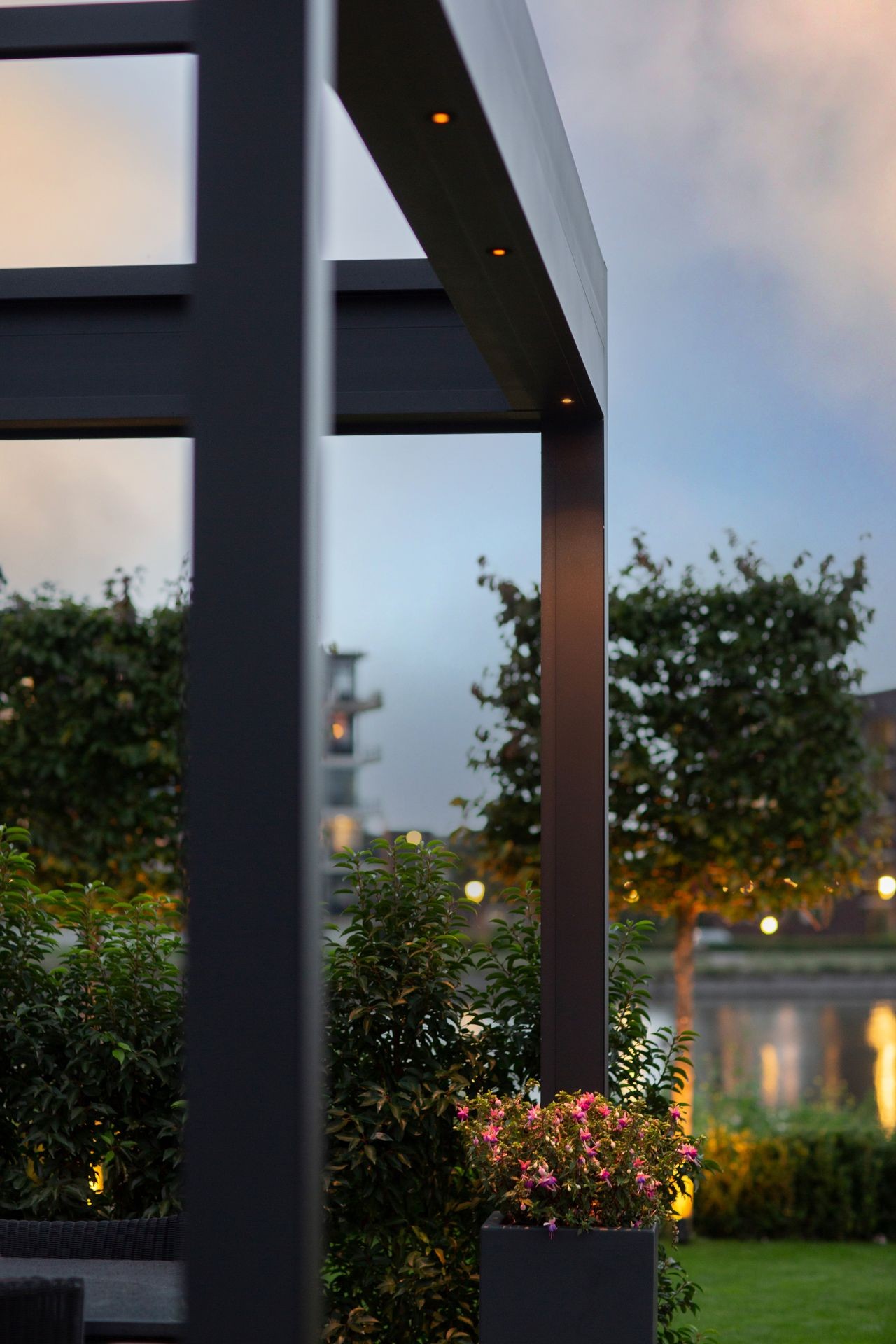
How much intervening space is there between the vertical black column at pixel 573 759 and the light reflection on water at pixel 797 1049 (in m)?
3.48

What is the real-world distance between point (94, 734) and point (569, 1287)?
4.66 metres

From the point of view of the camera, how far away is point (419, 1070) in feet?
13.6

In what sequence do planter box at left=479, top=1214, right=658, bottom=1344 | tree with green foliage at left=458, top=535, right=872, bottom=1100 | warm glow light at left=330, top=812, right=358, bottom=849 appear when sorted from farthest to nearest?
warm glow light at left=330, top=812, right=358, bottom=849 → tree with green foliage at left=458, top=535, right=872, bottom=1100 → planter box at left=479, top=1214, right=658, bottom=1344

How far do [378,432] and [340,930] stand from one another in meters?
1.67

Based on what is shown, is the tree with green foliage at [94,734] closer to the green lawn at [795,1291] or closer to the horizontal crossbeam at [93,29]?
the green lawn at [795,1291]

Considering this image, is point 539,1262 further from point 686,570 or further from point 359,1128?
point 686,570

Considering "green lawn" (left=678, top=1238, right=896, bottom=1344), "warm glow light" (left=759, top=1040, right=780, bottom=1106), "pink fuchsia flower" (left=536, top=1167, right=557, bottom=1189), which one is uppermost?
"pink fuchsia flower" (left=536, top=1167, right=557, bottom=1189)

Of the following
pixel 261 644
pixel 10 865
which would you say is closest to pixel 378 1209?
pixel 10 865

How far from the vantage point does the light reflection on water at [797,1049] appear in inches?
310

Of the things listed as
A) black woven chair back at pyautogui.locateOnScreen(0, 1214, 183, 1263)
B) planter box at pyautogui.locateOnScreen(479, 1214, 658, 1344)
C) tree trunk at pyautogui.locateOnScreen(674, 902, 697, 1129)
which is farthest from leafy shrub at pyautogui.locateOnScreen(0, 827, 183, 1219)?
tree trunk at pyautogui.locateOnScreen(674, 902, 697, 1129)

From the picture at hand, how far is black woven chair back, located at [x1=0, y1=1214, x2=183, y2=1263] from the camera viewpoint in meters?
3.70

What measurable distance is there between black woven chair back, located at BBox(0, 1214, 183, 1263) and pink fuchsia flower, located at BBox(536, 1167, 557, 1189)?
1250mm

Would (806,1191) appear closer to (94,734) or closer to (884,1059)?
(94,734)

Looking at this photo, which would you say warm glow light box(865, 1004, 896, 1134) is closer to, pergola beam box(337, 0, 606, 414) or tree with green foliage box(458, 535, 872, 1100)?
tree with green foliage box(458, 535, 872, 1100)
